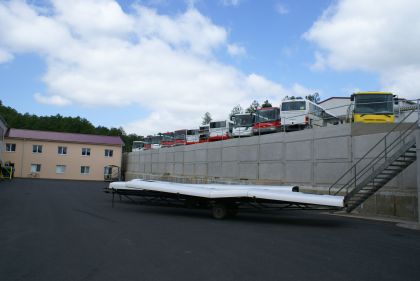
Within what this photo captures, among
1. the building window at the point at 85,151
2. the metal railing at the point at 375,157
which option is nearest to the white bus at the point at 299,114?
the metal railing at the point at 375,157

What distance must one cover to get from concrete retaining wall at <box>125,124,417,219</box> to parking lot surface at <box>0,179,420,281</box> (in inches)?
101

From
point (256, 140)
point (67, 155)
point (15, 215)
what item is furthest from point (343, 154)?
point (67, 155)

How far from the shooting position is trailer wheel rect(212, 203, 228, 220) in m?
13.4

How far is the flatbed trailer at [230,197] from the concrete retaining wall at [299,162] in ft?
12.6

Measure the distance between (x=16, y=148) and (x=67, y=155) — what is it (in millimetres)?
7059

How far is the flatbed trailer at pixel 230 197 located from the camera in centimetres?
1211

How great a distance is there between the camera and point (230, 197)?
12938 mm

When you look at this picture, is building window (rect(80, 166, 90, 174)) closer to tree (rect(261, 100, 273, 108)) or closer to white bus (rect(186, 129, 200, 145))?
white bus (rect(186, 129, 200, 145))

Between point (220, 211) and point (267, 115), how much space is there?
53.6 ft

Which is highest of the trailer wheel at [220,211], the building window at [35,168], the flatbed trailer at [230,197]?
the building window at [35,168]

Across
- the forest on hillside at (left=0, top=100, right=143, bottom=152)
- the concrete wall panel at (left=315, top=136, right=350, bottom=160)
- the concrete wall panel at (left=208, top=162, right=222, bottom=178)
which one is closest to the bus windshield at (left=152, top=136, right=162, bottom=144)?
the concrete wall panel at (left=208, top=162, right=222, bottom=178)

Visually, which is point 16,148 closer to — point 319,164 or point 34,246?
point 319,164

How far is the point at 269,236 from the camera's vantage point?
1000cm

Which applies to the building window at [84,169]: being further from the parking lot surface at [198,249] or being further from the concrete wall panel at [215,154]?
the parking lot surface at [198,249]
